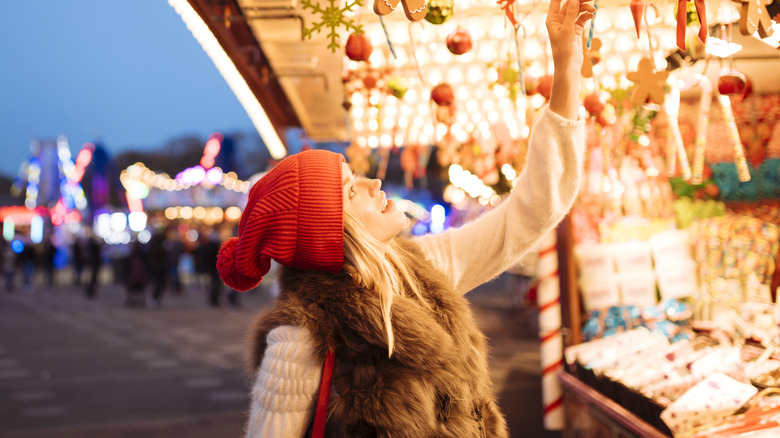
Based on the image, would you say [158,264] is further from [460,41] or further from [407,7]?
[407,7]

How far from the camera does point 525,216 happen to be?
5.77 feet

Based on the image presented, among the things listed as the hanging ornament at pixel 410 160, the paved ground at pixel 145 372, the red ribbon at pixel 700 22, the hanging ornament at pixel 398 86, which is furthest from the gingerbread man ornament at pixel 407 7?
the hanging ornament at pixel 410 160

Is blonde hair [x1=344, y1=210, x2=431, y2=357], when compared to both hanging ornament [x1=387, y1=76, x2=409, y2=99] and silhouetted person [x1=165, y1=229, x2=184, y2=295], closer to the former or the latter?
hanging ornament [x1=387, y1=76, x2=409, y2=99]

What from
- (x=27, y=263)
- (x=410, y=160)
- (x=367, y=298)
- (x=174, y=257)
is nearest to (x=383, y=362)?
(x=367, y=298)

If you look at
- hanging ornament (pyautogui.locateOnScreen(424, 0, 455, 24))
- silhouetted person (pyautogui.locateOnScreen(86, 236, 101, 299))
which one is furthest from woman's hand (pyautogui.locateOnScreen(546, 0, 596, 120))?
silhouetted person (pyautogui.locateOnScreen(86, 236, 101, 299))

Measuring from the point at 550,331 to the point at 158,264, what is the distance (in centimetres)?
1220

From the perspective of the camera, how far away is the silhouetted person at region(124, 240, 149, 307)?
1409cm

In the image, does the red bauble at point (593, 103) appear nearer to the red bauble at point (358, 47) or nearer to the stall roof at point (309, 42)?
the stall roof at point (309, 42)

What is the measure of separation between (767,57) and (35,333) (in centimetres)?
1122

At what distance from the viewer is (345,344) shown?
5.01 ft

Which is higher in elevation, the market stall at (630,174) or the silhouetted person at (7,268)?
the market stall at (630,174)

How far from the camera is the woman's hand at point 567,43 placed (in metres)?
1.47

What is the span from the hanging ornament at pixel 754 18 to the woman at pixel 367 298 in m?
0.50

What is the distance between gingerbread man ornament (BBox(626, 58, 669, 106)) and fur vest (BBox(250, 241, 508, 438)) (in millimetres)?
1128
